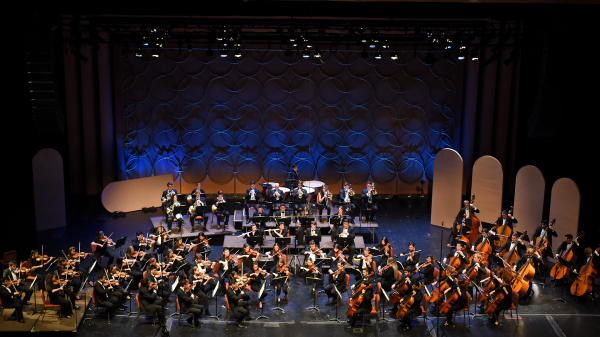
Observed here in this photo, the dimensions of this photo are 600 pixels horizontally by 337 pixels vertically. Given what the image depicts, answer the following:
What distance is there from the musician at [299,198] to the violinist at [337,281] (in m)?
3.76

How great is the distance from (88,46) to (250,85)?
474 cm

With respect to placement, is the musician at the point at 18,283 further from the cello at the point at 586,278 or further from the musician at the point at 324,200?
the cello at the point at 586,278

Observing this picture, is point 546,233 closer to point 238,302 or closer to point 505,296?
point 505,296

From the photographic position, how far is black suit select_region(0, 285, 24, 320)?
965 centimetres

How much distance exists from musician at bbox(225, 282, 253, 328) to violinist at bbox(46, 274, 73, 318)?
284cm

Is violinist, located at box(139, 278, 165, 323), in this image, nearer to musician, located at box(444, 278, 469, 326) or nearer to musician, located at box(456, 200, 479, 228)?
musician, located at box(444, 278, 469, 326)

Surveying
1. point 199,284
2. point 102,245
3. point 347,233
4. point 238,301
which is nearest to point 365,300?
point 238,301

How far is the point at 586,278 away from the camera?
10742mm

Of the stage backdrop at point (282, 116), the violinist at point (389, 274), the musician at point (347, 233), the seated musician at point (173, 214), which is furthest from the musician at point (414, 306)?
the stage backdrop at point (282, 116)

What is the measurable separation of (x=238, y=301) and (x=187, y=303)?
0.90 meters

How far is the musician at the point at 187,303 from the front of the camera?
9758 mm

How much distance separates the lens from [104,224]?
14.5 m

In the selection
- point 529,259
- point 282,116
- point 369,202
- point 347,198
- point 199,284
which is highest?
point 282,116

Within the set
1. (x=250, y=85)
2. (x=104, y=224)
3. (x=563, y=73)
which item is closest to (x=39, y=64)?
(x=104, y=224)
